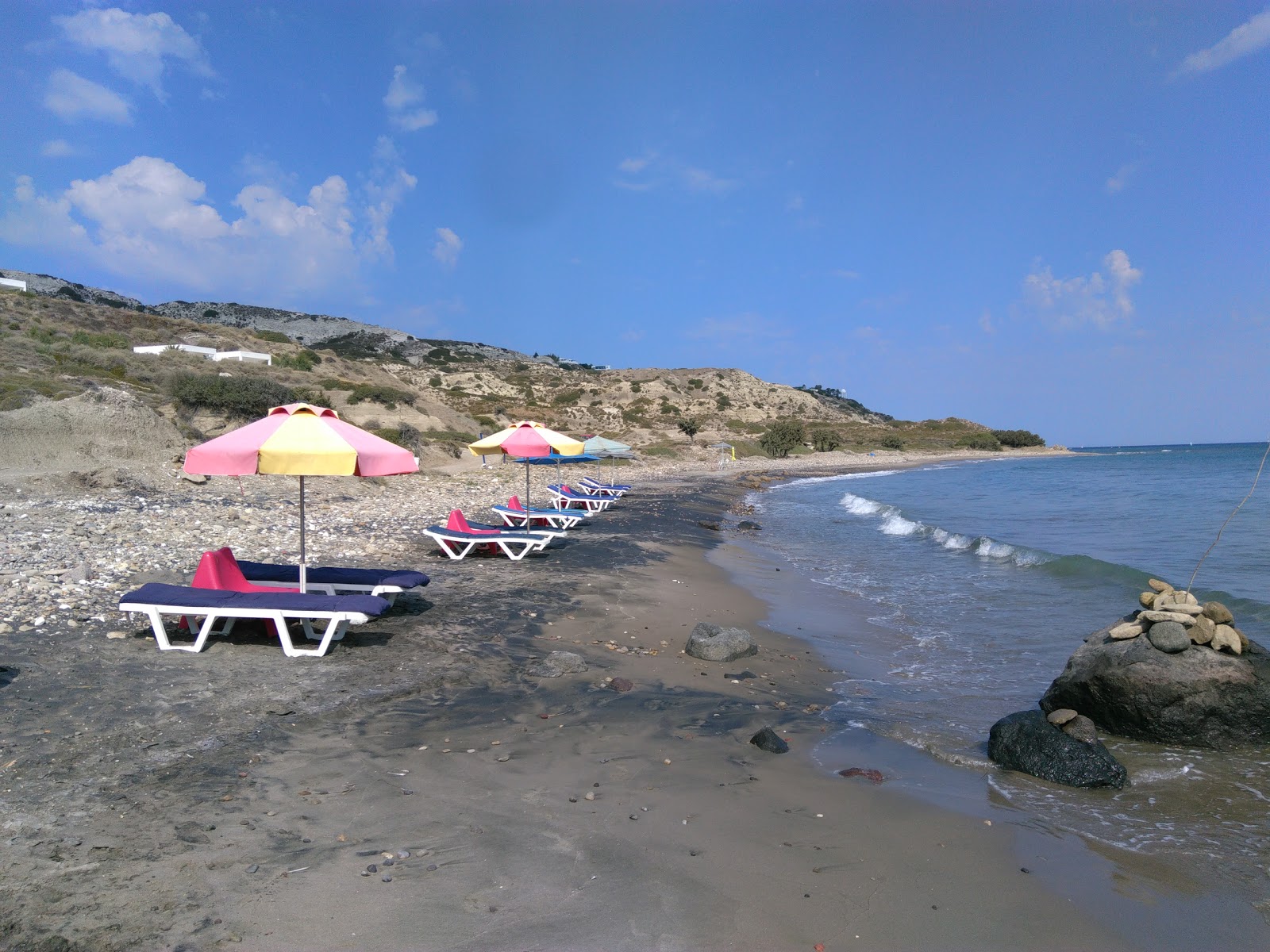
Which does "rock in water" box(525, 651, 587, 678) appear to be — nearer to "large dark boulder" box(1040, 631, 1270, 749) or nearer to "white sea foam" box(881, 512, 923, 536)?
"large dark boulder" box(1040, 631, 1270, 749)

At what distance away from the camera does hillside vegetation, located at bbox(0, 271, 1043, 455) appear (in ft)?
87.9

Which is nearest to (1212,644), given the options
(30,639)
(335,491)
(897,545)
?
(30,639)

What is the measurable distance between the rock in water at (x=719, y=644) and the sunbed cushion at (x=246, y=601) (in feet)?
11.1

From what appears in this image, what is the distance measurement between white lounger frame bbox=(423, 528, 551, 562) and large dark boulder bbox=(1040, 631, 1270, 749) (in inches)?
Result: 343

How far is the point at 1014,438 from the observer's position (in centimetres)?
10925

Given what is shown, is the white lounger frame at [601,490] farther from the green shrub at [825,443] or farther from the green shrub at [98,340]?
the green shrub at [825,443]

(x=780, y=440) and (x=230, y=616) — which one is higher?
(x=780, y=440)

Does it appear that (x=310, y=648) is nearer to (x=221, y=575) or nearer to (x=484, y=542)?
(x=221, y=575)

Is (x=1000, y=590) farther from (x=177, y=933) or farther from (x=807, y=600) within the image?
(x=177, y=933)

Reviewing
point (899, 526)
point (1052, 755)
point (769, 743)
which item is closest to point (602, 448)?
point (899, 526)

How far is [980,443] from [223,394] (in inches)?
3908

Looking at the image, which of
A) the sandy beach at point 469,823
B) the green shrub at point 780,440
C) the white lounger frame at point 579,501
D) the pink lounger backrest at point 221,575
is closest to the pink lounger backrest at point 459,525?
the pink lounger backrest at point 221,575

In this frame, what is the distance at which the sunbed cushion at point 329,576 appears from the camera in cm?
841

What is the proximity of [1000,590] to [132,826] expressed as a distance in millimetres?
13329
